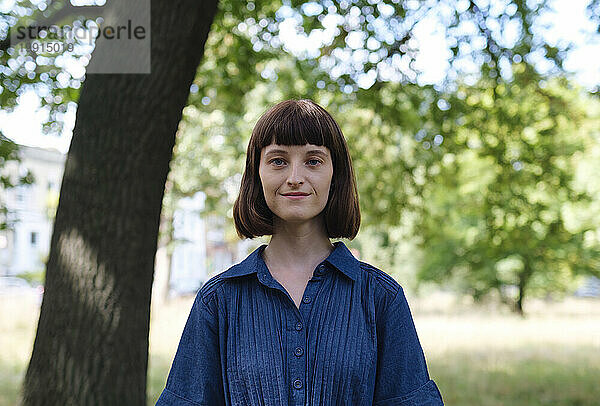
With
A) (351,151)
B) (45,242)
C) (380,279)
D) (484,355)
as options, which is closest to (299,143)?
(380,279)

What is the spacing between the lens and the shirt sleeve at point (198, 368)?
1826mm

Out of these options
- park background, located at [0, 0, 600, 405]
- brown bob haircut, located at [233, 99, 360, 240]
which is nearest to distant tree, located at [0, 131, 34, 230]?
park background, located at [0, 0, 600, 405]

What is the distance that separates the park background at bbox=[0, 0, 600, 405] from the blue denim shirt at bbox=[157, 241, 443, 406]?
2.30 metres

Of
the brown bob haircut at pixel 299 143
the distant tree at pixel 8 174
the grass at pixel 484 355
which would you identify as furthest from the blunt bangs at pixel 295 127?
the grass at pixel 484 355

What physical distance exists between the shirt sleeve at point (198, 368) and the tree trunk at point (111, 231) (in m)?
2.25

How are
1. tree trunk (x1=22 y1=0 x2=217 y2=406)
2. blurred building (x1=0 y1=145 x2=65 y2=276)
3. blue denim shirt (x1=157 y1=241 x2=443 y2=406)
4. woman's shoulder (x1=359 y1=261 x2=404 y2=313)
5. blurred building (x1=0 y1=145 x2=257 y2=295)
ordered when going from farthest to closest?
blurred building (x1=0 y1=145 x2=65 y2=276) < blurred building (x1=0 y1=145 x2=257 y2=295) < tree trunk (x1=22 y1=0 x2=217 y2=406) < woman's shoulder (x1=359 y1=261 x2=404 y2=313) < blue denim shirt (x1=157 y1=241 x2=443 y2=406)

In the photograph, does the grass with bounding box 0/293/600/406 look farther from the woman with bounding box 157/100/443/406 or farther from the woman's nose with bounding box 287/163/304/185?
the woman's nose with bounding box 287/163/304/185

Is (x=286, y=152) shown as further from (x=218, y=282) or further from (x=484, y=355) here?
(x=484, y=355)

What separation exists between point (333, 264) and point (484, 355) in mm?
11993

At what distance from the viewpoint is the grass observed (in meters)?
9.60

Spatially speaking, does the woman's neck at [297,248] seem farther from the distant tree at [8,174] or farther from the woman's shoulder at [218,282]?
the distant tree at [8,174]

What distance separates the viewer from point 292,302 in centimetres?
181

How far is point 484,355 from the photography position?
12953 mm

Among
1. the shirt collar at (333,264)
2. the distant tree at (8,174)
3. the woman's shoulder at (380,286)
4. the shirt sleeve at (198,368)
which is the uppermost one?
the distant tree at (8,174)
